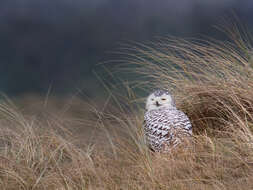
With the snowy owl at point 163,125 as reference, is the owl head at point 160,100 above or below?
above

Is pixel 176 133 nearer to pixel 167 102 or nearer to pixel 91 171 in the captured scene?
pixel 167 102

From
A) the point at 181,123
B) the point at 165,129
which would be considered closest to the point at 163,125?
the point at 165,129

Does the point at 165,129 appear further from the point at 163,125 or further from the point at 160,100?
the point at 160,100

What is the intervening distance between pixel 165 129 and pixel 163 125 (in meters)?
0.03

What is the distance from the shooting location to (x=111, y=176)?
271 cm

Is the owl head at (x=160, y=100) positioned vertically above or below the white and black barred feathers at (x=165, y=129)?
above

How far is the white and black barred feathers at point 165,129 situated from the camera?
301 centimetres

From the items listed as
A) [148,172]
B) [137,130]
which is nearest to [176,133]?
[137,130]

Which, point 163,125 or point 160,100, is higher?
point 160,100

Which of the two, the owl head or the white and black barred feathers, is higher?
the owl head

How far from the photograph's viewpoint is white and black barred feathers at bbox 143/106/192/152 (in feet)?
9.86

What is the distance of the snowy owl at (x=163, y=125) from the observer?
3008 millimetres

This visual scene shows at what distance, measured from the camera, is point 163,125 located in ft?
9.86

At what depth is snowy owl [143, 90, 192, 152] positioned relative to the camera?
3008 millimetres
